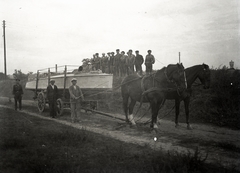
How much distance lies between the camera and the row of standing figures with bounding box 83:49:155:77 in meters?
15.6

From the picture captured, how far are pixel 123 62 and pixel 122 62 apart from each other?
0.09 metres

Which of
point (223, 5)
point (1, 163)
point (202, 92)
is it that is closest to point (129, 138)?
point (1, 163)

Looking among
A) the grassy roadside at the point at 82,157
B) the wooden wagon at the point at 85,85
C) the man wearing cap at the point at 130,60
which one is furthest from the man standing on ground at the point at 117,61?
the grassy roadside at the point at 82,157

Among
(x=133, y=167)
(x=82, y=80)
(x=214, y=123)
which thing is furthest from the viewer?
(x=82, y=80)

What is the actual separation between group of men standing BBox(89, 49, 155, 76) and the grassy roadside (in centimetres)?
1004

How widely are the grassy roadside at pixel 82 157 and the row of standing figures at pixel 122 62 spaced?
1001cm

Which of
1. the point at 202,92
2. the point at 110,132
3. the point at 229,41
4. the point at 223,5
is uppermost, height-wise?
the point at 223,5

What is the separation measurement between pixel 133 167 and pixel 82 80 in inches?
281

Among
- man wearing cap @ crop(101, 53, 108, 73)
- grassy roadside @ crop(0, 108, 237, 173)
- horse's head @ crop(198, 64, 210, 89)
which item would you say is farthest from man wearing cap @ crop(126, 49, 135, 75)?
grassy roadside @ crop(0, 108, 237, 173)

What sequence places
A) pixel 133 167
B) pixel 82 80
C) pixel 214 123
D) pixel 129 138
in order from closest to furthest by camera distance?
pixel 133 167, pixel 129 138, pixel 214 123, pixel 82 80

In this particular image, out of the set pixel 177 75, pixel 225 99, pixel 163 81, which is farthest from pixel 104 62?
pixel 177 75

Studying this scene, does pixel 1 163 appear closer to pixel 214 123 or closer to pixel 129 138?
pixel 129 138

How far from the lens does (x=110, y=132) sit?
24.6 ft

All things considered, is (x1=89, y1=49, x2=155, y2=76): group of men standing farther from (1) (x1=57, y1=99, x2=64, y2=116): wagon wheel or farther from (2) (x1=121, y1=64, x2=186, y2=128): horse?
(2) (x1=121, y1=64, x2=186, y2=128): horse
